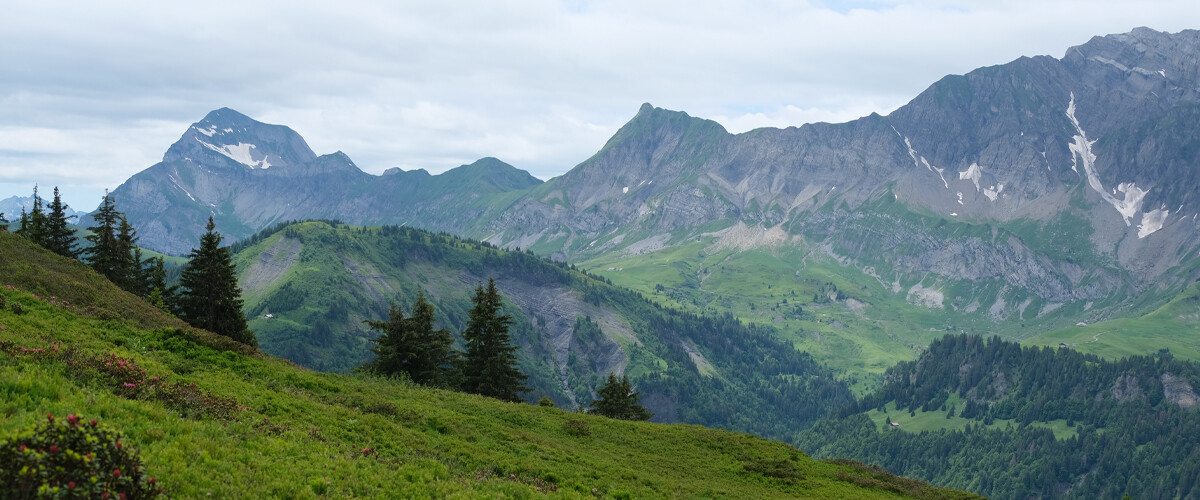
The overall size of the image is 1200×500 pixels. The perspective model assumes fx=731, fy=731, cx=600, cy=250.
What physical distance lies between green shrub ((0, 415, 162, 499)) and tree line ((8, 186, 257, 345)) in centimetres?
5771

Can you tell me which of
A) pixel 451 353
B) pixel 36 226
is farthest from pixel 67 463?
pixel 36 226

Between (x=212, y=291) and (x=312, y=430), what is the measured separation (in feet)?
176

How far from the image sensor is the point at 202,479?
21.6 meters

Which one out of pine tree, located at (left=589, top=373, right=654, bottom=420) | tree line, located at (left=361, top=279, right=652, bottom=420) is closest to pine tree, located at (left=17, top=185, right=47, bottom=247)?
tree line, located at (left=361, top=279, right=652, bottom=420)

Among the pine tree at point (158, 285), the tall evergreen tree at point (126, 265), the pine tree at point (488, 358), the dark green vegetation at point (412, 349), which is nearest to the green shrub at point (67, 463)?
the dark green vegetation at point (412, 349)

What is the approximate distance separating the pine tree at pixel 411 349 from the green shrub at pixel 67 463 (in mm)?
56395

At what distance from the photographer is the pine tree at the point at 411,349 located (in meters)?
75.4

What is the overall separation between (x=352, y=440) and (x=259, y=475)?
9.05 meters

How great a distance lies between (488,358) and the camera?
8106 centimetres

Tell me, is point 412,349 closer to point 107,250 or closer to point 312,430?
point 107,250

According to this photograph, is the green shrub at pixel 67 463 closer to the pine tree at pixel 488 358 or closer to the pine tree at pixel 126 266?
the pine tree at pixel 488 358

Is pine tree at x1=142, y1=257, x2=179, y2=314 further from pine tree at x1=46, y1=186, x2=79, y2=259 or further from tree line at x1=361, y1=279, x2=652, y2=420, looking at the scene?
tree line at x1=361, y1=279, x2=652, y2=420

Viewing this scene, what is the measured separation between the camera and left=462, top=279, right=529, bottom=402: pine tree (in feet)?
262

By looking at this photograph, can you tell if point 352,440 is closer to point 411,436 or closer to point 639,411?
point 411,436
